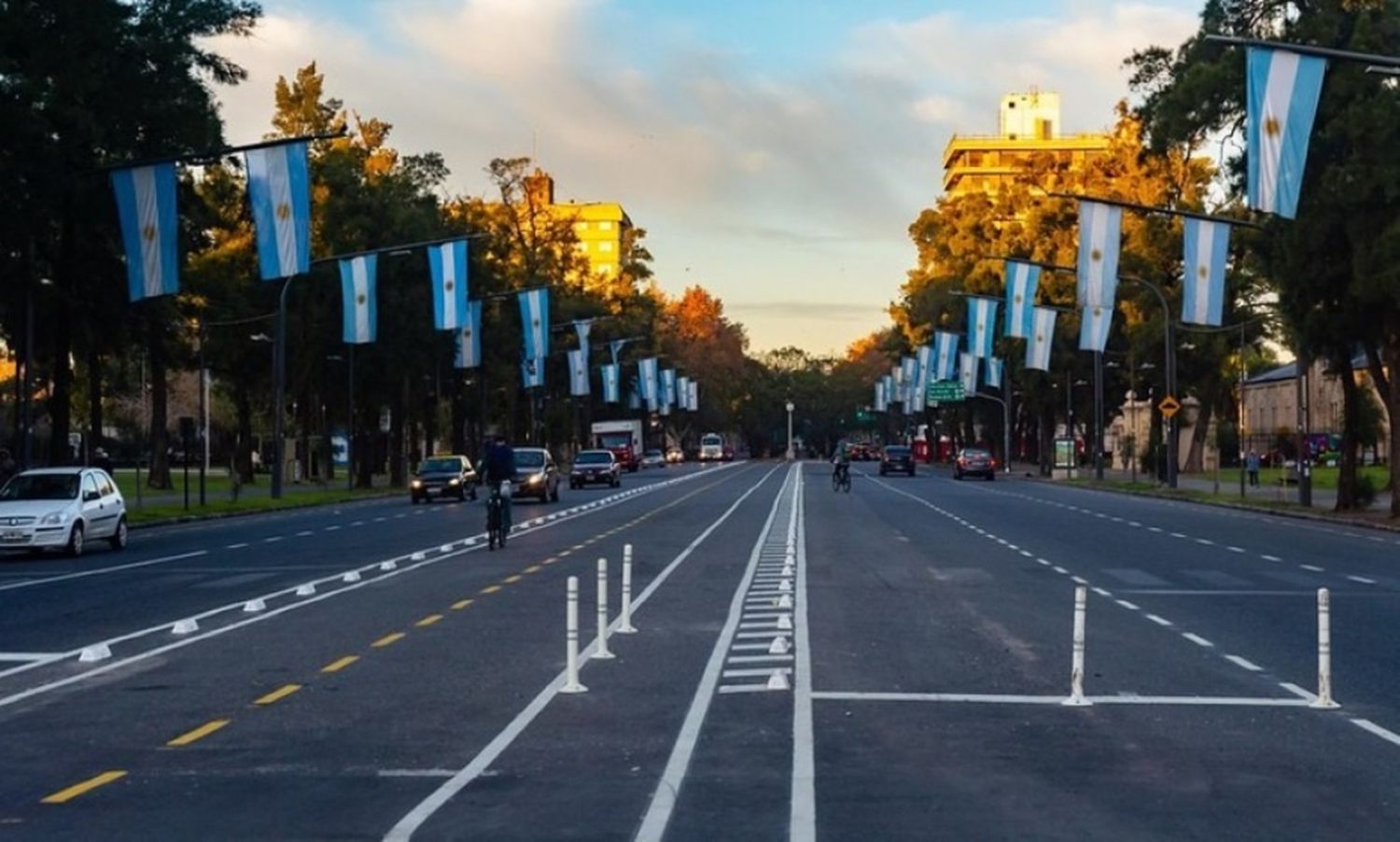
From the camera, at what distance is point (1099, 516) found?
4959 centimetres

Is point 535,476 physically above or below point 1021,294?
below

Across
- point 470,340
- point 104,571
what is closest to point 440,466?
point 470,340

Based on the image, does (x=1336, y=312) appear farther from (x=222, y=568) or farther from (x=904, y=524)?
(x=222, y=568)

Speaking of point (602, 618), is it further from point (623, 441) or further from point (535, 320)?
point (623, 441)

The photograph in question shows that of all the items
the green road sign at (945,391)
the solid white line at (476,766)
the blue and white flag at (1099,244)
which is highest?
the blue and white flag at (1099,244)

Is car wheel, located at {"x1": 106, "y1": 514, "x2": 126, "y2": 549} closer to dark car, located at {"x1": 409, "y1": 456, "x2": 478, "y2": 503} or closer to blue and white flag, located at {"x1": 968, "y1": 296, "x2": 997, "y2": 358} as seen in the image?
dark car, located at {"x1": 409, "y1": 456, "x2": 478, "y2": 503}

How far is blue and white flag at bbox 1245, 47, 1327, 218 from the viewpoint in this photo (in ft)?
90.3

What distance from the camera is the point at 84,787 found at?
10.4m

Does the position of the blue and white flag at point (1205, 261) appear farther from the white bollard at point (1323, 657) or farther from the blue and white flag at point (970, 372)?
the blue and white flag at point (970, 372)

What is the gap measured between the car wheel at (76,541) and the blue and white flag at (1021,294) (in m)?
39.3

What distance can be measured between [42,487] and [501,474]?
27.1ft

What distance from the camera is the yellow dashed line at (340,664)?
625 inches

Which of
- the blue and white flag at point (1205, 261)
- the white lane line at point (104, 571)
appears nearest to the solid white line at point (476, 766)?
the white lane line at point (104, 571)

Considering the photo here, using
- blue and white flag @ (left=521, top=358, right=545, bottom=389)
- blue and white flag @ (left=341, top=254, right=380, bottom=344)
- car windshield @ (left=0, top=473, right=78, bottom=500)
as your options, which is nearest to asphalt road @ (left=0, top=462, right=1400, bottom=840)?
car windshield @ (left=0, top=473, right=78, bottom=500)
